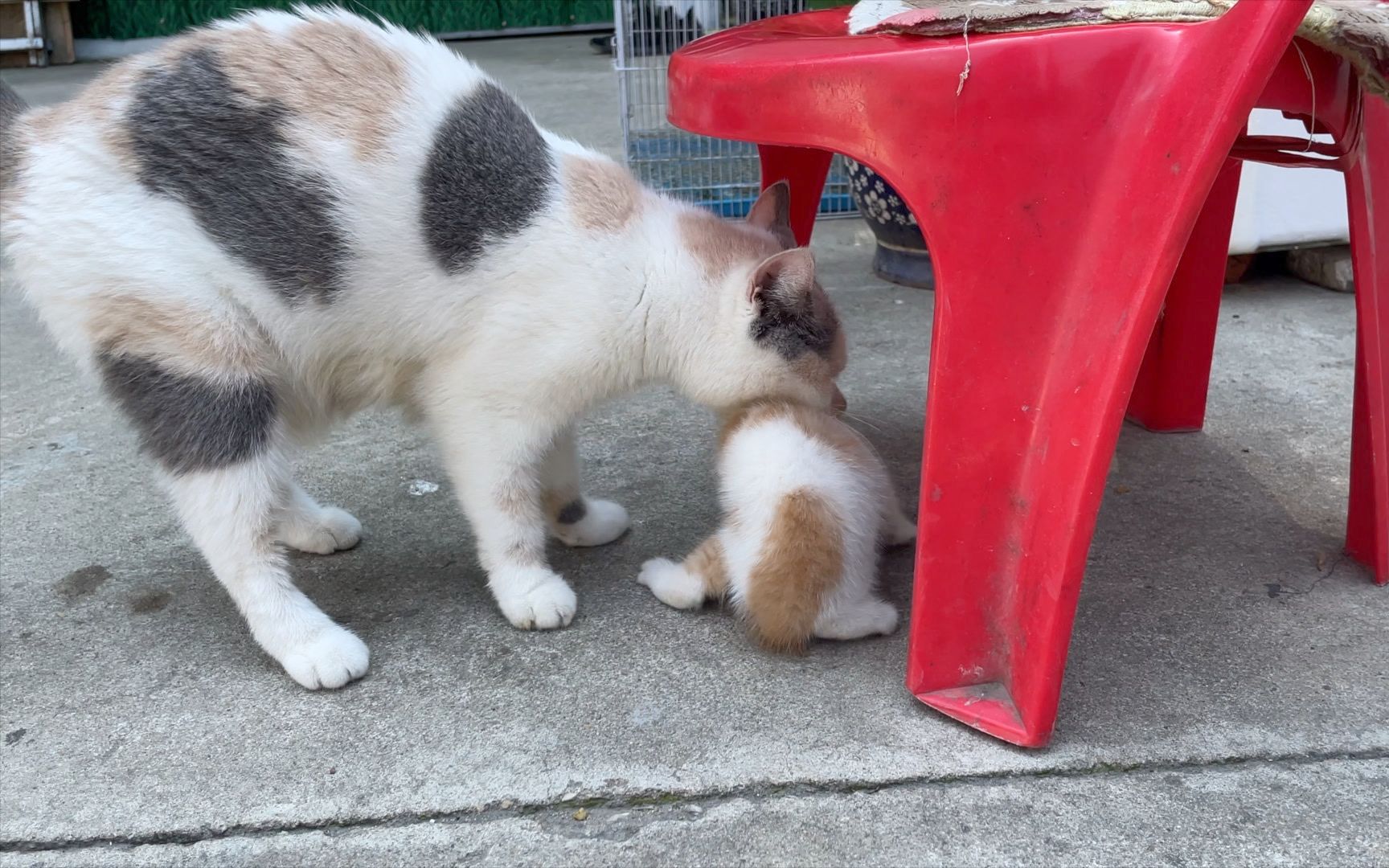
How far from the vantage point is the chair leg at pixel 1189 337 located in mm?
2713

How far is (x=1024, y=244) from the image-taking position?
1607 millimetres

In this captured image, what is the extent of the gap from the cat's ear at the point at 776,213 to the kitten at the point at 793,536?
0.43m

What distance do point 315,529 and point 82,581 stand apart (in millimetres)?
493

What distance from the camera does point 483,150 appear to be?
202 cm

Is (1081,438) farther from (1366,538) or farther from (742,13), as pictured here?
(742,13)

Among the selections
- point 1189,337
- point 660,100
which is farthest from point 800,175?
point 660,100

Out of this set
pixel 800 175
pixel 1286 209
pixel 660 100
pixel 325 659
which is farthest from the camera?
pixel 660 100

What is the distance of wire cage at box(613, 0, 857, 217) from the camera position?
452cm

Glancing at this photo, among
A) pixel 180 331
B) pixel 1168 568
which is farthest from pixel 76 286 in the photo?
pixel 1168 568

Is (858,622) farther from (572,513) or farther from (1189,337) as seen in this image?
(1189,337)

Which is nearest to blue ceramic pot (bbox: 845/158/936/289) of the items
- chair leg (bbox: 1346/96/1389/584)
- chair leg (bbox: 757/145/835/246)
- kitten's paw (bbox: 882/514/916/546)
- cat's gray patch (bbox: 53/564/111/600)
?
chair leg (bbox: 757/145/835/246)

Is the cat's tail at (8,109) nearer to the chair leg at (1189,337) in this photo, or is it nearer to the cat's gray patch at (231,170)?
the cat's gray patch at (231,170)

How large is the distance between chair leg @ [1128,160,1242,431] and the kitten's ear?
1189 millimetres

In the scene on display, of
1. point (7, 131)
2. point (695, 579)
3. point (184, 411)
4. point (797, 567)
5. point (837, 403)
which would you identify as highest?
point (7, 131)
